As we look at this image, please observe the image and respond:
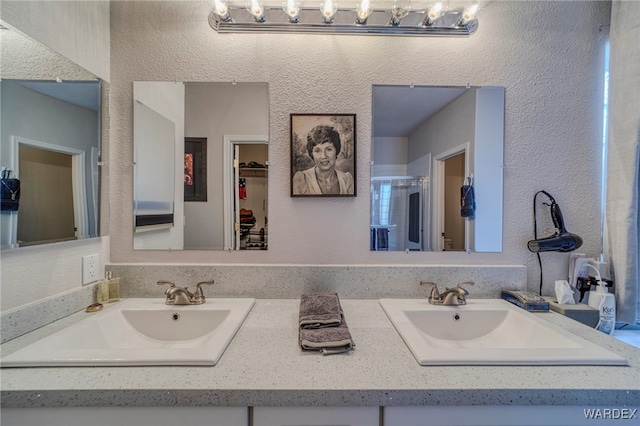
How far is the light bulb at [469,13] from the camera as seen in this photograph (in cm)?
114

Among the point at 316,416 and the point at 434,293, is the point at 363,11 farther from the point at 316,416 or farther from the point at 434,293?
the point at 316,416

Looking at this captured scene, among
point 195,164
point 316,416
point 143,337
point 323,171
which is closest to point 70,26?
point 195,164

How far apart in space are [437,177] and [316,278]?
720 millimetres

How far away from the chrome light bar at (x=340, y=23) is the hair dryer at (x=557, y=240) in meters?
0.88

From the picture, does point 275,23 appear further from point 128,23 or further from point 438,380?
point 438,380

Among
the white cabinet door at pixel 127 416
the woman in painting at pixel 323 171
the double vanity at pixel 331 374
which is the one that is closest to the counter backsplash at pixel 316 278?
the double vanity at pixel 331 374

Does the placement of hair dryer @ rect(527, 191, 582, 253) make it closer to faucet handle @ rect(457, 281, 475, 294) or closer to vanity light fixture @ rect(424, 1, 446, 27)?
faucet handle @ rect(457, 281, 475, 294)

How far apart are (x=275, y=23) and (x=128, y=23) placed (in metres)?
0.67

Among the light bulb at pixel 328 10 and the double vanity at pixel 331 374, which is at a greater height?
the light bulb at pixel 328 10

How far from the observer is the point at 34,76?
0.88 metres

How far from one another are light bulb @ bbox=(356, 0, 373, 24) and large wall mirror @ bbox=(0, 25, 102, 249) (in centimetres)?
115

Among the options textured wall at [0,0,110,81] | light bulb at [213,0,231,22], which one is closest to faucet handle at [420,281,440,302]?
light bulb at [213,0,231,22]

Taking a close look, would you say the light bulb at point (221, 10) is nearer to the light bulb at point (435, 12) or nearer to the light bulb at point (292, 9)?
the light bulb at point (292, 9)

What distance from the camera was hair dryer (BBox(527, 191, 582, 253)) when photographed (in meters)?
1.14
